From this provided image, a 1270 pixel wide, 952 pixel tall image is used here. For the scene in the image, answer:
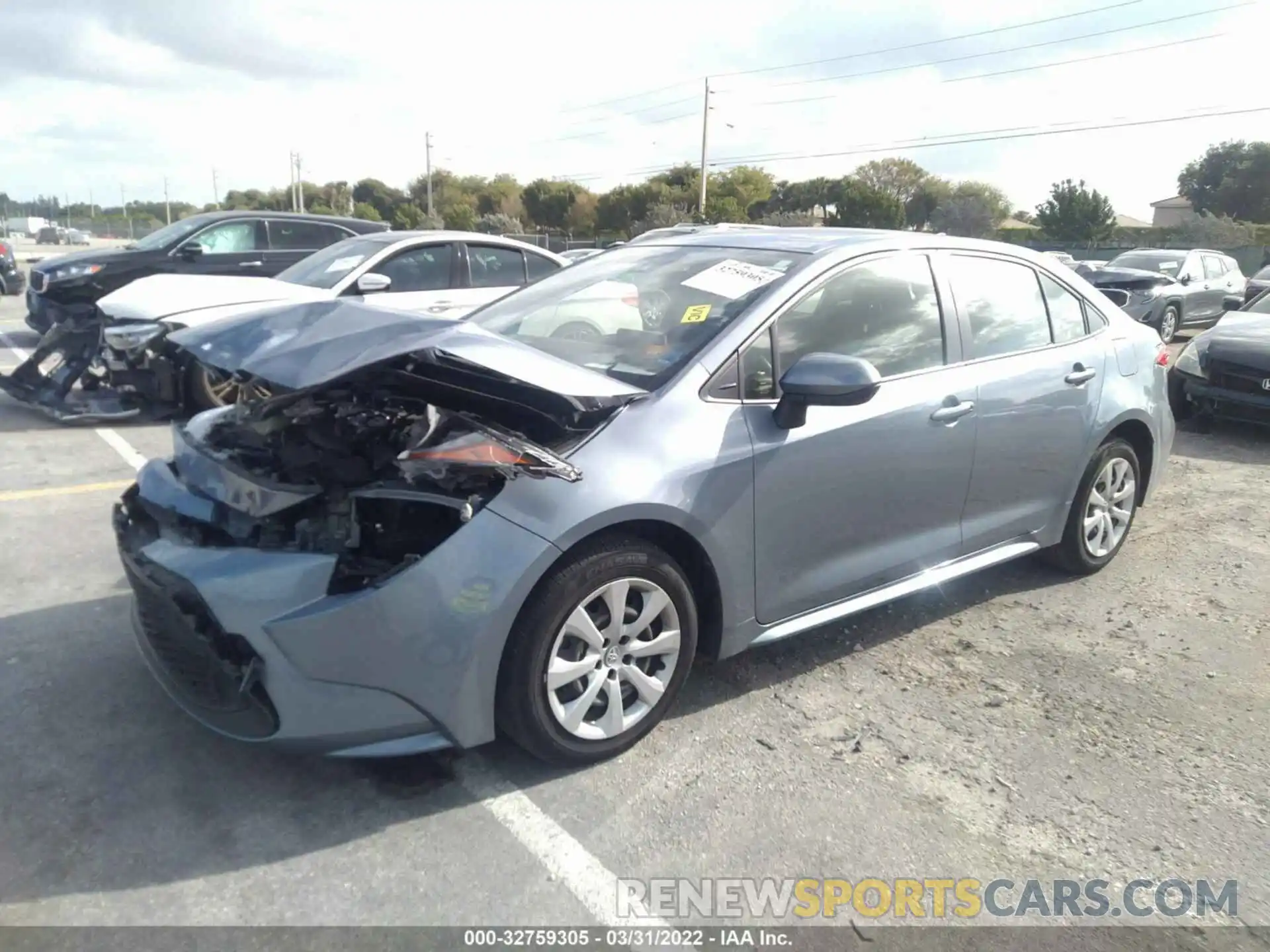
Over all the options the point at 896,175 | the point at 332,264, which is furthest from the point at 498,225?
the point at 332,264

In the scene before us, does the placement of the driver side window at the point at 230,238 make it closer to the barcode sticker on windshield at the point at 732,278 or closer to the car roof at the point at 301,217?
the car roof at the point at 301,217

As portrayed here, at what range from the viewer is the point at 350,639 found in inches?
104

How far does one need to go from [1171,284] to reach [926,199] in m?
50.0

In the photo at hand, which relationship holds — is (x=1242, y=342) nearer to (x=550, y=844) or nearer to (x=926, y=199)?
(x=550, y=844)

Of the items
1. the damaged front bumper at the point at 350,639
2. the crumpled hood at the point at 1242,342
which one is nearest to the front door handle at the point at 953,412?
the damaged front bumper at the point at 350,639

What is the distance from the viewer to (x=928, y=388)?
12.8 ft

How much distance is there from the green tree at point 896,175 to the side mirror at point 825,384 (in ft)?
210

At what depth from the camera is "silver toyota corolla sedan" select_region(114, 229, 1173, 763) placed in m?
2.71

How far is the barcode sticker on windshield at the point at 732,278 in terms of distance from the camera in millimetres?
3664

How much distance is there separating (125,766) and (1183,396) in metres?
9.04

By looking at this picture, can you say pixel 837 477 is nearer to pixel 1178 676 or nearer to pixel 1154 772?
pixel 1154 772

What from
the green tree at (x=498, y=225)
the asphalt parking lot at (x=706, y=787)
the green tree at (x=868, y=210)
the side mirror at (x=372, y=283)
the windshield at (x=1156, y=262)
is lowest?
the asphalt parking lot at (x=706, y=787)

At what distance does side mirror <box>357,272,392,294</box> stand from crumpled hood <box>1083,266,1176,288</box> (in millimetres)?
12150

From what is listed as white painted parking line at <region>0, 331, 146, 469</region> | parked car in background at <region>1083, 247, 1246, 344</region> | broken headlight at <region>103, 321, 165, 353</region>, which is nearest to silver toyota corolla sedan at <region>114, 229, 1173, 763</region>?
white painted parking line at <region>0, 331, 146, 469</region>
